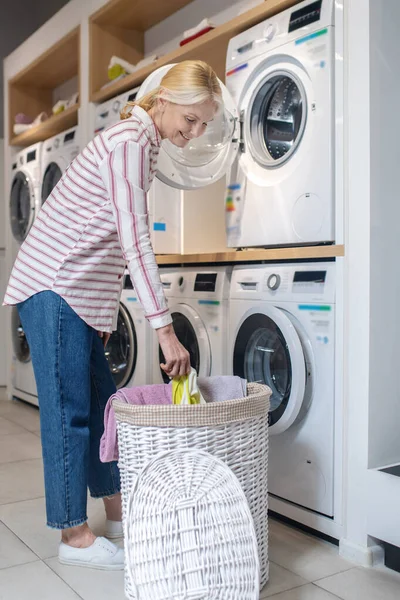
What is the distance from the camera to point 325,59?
6.70ft

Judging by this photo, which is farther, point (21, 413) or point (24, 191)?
point (24, 191)

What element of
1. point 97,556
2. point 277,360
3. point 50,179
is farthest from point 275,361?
point 50,179

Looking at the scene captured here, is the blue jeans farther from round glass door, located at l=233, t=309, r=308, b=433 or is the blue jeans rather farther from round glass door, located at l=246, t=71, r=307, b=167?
round glass door, located at l=246, t=71, r=307, b=167

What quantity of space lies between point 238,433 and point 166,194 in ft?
5.48

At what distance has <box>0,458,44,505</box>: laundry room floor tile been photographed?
2.49 meters

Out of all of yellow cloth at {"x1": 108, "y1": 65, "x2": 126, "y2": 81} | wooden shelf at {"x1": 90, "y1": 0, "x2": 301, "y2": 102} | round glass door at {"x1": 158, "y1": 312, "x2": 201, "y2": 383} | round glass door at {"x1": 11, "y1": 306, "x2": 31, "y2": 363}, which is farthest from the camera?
round glass door at {"x1": 11, "y1": 306, "x2": 31, "y2": 363}

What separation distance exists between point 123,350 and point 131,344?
0.19 m

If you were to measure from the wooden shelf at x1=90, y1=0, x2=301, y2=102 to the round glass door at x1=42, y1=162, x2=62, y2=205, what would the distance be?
601 millimetres

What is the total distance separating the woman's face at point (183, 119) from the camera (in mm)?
1775

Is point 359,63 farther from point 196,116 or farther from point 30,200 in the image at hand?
point 30,200

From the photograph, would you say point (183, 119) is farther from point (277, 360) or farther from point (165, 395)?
point (277, 360)

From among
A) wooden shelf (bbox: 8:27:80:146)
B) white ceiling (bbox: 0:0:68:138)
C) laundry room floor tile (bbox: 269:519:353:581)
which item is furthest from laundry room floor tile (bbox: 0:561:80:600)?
white ceiling (bbox: 0:0:68:138)

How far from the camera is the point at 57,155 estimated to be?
387 centimetres

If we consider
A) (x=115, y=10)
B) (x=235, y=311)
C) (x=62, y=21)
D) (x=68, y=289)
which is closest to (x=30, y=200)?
(x=62, y=21)
